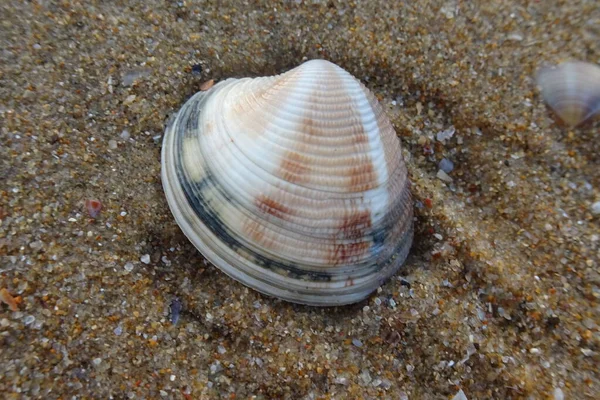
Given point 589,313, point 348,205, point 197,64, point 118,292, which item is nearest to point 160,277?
point 118,292

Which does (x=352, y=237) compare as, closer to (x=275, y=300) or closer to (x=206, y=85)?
(x=275, y=300)

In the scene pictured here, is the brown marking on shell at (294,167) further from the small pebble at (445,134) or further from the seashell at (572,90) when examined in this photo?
the seashell at (572,90)

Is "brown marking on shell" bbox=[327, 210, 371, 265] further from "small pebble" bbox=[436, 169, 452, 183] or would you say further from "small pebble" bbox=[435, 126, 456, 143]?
"small pebble" bbox=[435, 126, 456, 143]

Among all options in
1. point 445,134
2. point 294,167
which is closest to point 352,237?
point 294,167

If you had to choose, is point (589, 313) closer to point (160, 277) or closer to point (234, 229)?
point (234, 229)

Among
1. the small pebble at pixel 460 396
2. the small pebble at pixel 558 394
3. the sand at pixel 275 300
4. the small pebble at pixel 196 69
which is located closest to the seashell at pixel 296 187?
the sand at pixel 275 300

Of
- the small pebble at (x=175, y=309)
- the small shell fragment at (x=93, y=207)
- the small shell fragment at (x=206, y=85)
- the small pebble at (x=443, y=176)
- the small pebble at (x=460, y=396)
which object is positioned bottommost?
the small pebble at (x=460, y=396)
